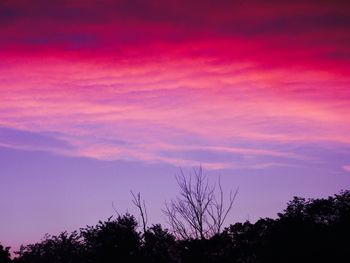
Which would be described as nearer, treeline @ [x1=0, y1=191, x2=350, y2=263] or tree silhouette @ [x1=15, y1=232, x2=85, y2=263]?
treeline @ [x1=0, y1=191, x2=350, y2=263]

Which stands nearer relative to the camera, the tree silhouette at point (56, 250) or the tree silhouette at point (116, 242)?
the tree silhouette at point (116, 242)

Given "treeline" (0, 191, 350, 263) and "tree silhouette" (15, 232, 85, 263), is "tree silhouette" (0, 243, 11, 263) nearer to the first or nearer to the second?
"treeline" (0, 191, 350, 263)

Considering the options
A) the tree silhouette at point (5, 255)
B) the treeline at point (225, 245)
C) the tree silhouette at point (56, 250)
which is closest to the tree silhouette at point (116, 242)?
the treeline at point (225, 245)

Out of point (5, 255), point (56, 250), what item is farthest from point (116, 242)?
point (56, 250)

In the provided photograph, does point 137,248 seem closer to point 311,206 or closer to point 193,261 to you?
point 193,261

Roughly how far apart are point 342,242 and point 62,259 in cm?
6416

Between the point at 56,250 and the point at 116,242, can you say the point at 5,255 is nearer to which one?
the point at 116,242

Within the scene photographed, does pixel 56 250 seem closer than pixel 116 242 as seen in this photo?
No

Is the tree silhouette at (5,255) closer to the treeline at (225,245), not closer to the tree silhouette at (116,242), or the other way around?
the treeline at (225,245)

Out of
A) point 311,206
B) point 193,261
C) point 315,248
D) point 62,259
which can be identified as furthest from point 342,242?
point 62,259

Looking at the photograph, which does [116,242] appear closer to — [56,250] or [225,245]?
[225,245]

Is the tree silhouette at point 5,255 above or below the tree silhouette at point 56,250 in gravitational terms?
below

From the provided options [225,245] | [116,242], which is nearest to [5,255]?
[116,242]

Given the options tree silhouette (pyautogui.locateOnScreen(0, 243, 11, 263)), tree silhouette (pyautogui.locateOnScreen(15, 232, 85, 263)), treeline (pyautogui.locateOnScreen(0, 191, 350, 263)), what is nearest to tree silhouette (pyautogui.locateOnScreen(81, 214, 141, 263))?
treeline (pyautogui.locateOnScreen(0, 191, 350, 263))
